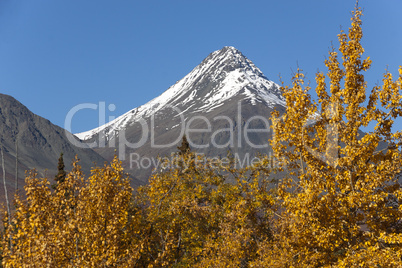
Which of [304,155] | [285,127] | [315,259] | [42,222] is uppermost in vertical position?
[285,127]

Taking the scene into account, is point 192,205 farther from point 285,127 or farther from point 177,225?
point 285,127

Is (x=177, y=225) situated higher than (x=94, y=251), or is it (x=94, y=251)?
(x=177, y=225)

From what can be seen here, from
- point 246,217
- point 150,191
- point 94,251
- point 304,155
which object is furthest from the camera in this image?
point 150,191

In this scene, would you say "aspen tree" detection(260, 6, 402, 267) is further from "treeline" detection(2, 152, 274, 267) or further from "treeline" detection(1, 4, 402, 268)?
"treeline" detection(2, 152, 274, 267)

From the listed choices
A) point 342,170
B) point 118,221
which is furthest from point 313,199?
point 118,221

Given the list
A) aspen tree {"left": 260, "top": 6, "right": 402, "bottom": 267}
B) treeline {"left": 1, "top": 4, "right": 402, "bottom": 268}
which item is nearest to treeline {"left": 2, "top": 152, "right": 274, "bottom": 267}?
treeline {"left": 1, "top": 4, "right": 402, "bottom": 268}

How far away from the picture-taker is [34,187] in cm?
1527

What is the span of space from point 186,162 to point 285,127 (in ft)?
58.3

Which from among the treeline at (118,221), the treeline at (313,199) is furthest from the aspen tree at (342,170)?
the treeline at (118,221)

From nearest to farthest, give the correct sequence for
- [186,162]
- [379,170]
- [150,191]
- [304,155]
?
[379,170] < [304,155] < [150,191] < [186,162]

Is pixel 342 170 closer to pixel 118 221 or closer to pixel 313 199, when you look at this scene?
pixel 313 199

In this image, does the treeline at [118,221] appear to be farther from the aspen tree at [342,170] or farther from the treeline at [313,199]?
the aspen tree at [342,170]

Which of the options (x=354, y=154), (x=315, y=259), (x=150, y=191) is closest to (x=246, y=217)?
(x=150, y=191)

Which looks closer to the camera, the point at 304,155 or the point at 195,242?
the point at 304,155
